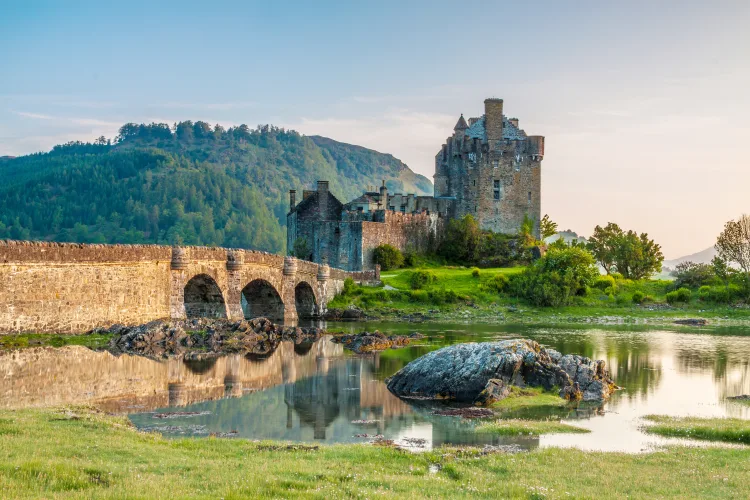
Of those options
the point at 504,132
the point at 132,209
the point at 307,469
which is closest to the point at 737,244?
the point at 504,132

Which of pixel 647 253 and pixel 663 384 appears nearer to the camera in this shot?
pixel 663 384

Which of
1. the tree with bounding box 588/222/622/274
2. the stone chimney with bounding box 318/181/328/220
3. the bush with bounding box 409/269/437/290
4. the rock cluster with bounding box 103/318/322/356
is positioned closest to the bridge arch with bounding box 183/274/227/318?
the rock cluster with bounding box 103/318/322/356

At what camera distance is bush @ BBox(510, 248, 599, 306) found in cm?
6251

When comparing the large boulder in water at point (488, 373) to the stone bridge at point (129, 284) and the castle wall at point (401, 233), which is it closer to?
the stone bridge at point (129, 284)

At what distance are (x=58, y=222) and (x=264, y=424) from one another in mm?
147853

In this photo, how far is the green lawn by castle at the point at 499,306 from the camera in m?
58.6

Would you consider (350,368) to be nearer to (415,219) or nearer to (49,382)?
(49,382)

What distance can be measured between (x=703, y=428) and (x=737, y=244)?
52877 millimetres

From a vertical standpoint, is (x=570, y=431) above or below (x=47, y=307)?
below

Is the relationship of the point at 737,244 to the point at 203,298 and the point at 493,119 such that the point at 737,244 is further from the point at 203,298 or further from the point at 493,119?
the point at 203,298

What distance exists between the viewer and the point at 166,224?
170m

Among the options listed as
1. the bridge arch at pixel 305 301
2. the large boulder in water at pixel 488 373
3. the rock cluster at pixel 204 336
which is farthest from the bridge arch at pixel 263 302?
the large boulder in water at pixel 488 373

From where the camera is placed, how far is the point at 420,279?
6394 cm

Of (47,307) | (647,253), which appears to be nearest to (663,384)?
(47,307)
